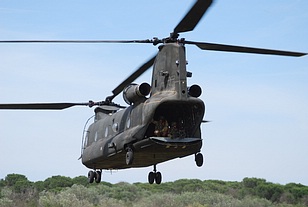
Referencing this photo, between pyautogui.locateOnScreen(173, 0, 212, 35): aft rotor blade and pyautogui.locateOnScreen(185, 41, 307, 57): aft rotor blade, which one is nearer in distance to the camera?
pyautogui.locateOnScreen(173, 0, 212, 35): aft rotor blade

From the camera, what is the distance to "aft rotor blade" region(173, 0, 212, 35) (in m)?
17.3

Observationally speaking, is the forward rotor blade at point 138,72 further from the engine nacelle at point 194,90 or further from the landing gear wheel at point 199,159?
the landing gear wheel at point 199,159

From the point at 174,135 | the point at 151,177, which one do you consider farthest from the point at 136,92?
the point at 151,177

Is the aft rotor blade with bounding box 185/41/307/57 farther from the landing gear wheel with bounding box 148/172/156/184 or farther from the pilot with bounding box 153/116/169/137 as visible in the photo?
the landing gear wheel with bounding box 148/172/156/184

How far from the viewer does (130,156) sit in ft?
70.3

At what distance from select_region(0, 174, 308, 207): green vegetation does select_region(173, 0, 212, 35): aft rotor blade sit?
48.9m

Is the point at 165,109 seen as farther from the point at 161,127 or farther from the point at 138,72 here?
the point at 138,72

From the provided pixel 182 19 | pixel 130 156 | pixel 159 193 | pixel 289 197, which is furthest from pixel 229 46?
pixel 289 197

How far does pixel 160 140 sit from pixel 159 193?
2009 inches

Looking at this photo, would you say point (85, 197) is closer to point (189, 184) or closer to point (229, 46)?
point (189, 184)

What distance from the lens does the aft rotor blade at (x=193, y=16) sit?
1731 cm

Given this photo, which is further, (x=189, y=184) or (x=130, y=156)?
(x=189, y=184)

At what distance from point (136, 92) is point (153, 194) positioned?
51.5 m

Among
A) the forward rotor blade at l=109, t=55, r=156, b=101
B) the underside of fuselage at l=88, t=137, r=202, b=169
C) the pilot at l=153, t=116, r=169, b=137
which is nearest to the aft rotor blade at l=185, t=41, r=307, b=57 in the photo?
the forward rotor blade at l=109, t=55, r=156, b=101
